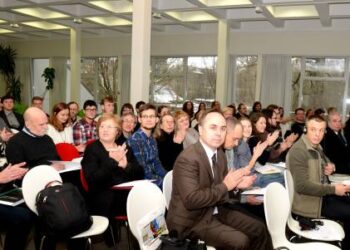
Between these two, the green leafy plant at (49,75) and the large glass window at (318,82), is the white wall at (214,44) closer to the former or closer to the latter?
the large glass window at (318,82)

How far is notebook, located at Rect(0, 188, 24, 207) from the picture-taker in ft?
9.31

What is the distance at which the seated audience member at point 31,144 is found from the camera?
344 cm

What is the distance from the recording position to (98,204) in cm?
324

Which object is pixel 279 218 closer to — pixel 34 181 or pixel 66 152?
pixel 34 181

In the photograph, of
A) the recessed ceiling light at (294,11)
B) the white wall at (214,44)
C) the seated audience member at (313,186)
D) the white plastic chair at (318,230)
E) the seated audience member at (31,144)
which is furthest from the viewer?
the white wall at (214,44)

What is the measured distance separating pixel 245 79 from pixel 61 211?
9.59 meters

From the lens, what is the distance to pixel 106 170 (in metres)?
3.17

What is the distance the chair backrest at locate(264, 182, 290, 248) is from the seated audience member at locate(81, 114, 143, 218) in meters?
1.33

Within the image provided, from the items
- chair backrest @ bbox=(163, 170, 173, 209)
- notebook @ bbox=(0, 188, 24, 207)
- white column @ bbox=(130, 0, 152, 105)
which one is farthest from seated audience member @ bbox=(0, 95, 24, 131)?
chair backrest @ bbox=(163, 170, 173, 209)

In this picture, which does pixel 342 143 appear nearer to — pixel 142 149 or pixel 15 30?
pixel 142 149

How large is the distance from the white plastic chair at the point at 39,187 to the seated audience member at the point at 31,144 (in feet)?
1.74

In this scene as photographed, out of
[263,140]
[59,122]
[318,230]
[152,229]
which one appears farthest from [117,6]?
[152,229]

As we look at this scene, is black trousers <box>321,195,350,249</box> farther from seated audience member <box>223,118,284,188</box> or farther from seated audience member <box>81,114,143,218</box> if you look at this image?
seated audience member <box>81,114,143,218</box>

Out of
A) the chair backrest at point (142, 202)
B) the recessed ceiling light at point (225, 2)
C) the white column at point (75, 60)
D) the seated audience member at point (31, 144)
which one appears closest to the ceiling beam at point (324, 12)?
the recessed ceiling light at point (225, 2)
